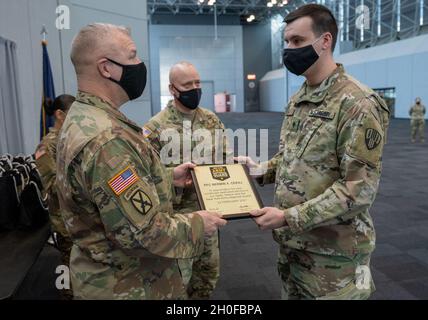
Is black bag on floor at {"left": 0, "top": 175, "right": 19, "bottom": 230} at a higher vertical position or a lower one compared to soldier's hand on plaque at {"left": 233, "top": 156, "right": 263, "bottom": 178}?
lower

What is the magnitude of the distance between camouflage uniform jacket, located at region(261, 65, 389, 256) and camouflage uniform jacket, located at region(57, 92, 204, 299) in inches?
19.5

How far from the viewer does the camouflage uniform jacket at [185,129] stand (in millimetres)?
2402

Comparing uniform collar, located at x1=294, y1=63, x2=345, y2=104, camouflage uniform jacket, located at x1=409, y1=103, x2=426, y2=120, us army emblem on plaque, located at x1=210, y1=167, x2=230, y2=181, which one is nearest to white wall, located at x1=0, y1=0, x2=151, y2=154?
us army emblem on plaque, located at x1=210, y1=167, x2=230, y2=181

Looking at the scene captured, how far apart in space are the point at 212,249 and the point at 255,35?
2921 cm

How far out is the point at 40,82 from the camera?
215 inches

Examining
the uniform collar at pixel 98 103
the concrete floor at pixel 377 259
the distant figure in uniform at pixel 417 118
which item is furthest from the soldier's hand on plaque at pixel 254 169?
the distant figure in uniform at pixel 417 118

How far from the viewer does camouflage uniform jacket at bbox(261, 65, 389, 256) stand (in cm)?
139

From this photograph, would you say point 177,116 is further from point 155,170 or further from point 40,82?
point 40,82

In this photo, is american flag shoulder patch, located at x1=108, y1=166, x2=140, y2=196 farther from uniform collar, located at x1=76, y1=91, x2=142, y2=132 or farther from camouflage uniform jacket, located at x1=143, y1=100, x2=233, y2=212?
camouflage uniform jacket, located at x1=143, y1=100, x2=233, y2=212

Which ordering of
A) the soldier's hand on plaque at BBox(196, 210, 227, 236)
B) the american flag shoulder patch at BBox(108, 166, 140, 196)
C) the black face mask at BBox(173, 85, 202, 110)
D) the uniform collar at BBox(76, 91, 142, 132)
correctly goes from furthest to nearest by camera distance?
the black face mask at BBox(173, 85, 202, 110) → the soldier's hand on plaque at BBox(196, 210, 227, 236) → the uniform collar at BBox(76, 91, 142, 132) → the american flag shoulder patch at BBox(108, 166, 140, 196)

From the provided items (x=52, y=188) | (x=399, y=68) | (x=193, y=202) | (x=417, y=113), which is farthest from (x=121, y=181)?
(x=399, y=68)

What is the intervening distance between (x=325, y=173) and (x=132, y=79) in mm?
850

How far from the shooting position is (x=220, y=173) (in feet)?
5.61

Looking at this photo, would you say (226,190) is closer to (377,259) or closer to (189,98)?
(189,98)
